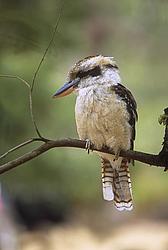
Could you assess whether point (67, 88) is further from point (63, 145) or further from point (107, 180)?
point (107, 180)

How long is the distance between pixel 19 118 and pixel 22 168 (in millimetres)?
823

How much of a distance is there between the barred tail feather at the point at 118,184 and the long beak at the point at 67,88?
0.68ft

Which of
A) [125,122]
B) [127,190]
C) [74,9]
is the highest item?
[74,9]

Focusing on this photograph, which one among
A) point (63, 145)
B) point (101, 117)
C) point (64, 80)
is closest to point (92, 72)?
point (101, 117)

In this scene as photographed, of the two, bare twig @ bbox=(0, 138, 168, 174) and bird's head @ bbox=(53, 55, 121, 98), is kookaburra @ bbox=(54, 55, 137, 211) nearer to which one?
bird's head @ bbox=(53, 55, 121, 98)

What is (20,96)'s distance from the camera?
110 inches

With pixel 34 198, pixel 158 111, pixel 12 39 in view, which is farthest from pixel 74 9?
pixel 34 198

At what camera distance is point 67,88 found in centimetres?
131

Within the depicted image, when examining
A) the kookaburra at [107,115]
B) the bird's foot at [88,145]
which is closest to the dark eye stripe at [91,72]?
the kookaburra at [107,115]

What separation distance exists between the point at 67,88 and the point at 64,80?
1247mm

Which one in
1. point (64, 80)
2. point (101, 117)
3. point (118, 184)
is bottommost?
point (118, 184)

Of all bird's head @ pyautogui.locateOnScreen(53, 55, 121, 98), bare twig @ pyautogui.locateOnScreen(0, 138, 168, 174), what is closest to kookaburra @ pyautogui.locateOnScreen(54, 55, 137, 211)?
bird's head @ pyautogui.locateOnScreen(53, 55, 121, 98)

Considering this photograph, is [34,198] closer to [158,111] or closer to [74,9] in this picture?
[158,111]

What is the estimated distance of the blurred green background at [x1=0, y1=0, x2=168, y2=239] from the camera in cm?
182
